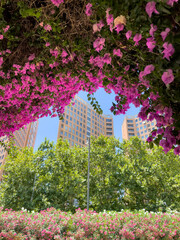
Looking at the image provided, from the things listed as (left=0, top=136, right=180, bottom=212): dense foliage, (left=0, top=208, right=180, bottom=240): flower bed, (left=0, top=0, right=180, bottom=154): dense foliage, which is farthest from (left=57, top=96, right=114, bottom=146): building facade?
(left=0, top=0, right=180, bottom=154): dense foliage

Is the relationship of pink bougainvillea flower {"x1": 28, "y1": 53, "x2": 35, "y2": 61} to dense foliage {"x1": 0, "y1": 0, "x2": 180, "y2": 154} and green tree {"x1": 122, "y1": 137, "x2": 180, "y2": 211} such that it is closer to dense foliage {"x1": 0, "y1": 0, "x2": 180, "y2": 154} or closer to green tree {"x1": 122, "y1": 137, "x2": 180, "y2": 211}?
dense foliage {"x1": 0, "y1": 0, "x2": 180, "y2": 154}

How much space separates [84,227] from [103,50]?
20.3ft

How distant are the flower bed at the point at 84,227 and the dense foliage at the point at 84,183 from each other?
39.2 ft

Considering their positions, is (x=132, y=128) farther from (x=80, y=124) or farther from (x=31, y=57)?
(x=31, y=57)

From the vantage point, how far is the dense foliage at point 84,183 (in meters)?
18.6

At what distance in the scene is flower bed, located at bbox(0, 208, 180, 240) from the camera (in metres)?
5.82

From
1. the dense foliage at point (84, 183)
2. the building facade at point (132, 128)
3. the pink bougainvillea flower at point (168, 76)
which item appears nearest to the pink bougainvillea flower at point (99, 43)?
the pink bougainvillea flower at point (168, 76)

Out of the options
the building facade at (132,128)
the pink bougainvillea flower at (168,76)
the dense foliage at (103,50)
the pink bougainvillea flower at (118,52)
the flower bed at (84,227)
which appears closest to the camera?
the pink bougainvillea flower at (168,76)

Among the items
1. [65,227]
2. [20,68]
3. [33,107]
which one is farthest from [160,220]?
[20,68]

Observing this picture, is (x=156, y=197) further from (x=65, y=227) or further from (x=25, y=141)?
(x=25, y=141)

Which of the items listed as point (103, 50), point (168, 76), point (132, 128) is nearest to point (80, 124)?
point (132, 128)

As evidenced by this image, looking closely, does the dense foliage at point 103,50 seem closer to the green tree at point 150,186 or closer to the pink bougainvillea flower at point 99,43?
the pink bougainvillea flower at point 99,43

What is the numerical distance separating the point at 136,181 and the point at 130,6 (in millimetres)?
19888

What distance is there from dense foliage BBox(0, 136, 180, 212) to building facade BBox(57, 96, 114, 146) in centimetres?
3774
